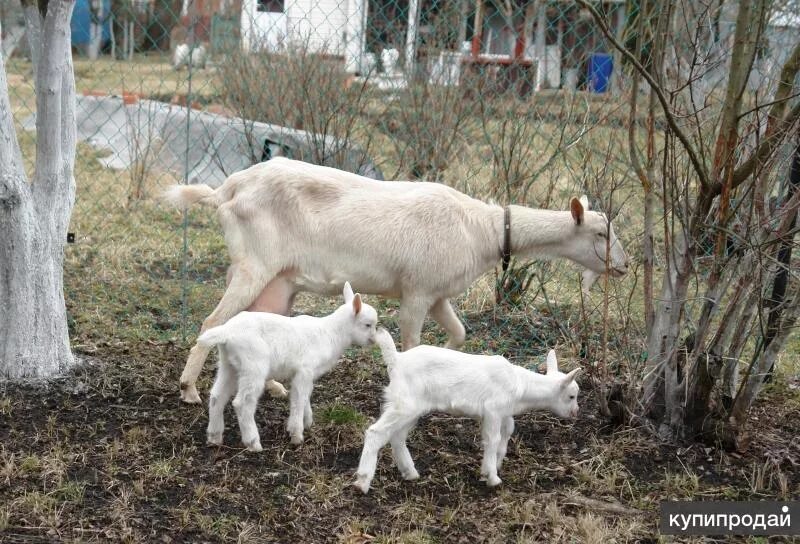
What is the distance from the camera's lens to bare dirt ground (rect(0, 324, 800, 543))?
382 cm

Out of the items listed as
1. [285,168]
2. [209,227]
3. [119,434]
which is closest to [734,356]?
[285,168]

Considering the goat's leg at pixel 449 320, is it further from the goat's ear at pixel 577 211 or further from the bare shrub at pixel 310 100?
the bare shrub at pixel 310 100

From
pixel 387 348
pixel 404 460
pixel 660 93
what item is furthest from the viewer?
pixel 404 460

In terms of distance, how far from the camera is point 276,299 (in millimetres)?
5246

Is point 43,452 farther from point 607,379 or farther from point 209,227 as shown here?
point 209,227

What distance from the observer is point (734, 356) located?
4.56 meters

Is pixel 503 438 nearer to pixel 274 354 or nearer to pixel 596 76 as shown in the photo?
pixel 274 354

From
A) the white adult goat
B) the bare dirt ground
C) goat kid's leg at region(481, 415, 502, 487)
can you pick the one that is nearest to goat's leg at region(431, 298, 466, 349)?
the white adult goat

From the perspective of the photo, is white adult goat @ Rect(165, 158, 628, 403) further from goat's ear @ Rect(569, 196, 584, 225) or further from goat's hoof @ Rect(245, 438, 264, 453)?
goat's hoof @ Rect(245, 438, 264, 453)

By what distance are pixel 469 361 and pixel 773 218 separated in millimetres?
1367

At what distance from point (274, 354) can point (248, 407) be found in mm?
246

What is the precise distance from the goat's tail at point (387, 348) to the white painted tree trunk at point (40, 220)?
5.85 ft

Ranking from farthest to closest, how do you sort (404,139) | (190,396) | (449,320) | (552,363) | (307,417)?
1. (404,139)
2. (449,320)
3. (190,396)
4. (307,417)
5. (552,363)

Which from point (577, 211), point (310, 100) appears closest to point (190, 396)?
point (577, 211)
